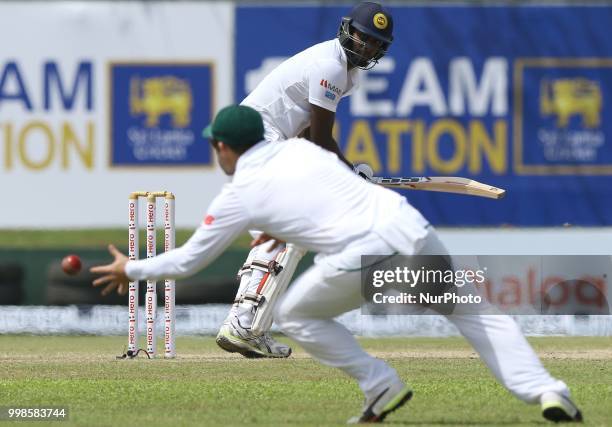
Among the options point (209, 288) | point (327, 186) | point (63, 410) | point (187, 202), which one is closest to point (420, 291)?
point (327, 186)

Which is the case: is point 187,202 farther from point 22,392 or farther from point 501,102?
point 22,392

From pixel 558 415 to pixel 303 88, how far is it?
3.17 metres

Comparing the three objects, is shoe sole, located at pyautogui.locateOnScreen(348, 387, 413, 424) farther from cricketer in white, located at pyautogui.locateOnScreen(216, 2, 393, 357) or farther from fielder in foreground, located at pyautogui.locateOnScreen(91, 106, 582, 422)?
cricketer in white, located at pyautogui.locateOnScreen(216, 2, 393, 357)

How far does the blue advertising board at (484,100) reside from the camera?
16703 millimetres

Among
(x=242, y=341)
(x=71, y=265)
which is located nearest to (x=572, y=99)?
(x=242, y=341)

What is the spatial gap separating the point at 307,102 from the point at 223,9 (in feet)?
26.2

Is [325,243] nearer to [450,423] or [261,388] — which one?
[450,423]

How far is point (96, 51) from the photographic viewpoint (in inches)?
667

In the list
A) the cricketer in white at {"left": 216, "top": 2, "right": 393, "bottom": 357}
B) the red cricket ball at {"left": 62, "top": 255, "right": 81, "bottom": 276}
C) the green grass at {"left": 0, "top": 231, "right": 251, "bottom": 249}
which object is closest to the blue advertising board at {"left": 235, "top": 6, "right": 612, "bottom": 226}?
the green grass at {"left": 0, "top": 231, "right": 251, "bottom": 249}

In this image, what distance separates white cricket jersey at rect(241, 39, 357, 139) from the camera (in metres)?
8.88

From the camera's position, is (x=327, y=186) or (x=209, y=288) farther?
(x=209, y=288)

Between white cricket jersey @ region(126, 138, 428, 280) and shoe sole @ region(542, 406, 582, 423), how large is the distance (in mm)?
882

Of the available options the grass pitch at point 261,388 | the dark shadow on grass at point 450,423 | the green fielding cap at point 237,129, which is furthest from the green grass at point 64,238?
the green fielding cap at point 237,129

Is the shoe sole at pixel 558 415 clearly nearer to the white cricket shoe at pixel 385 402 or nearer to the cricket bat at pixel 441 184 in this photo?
the white cricket shoe at pixel 385 402
